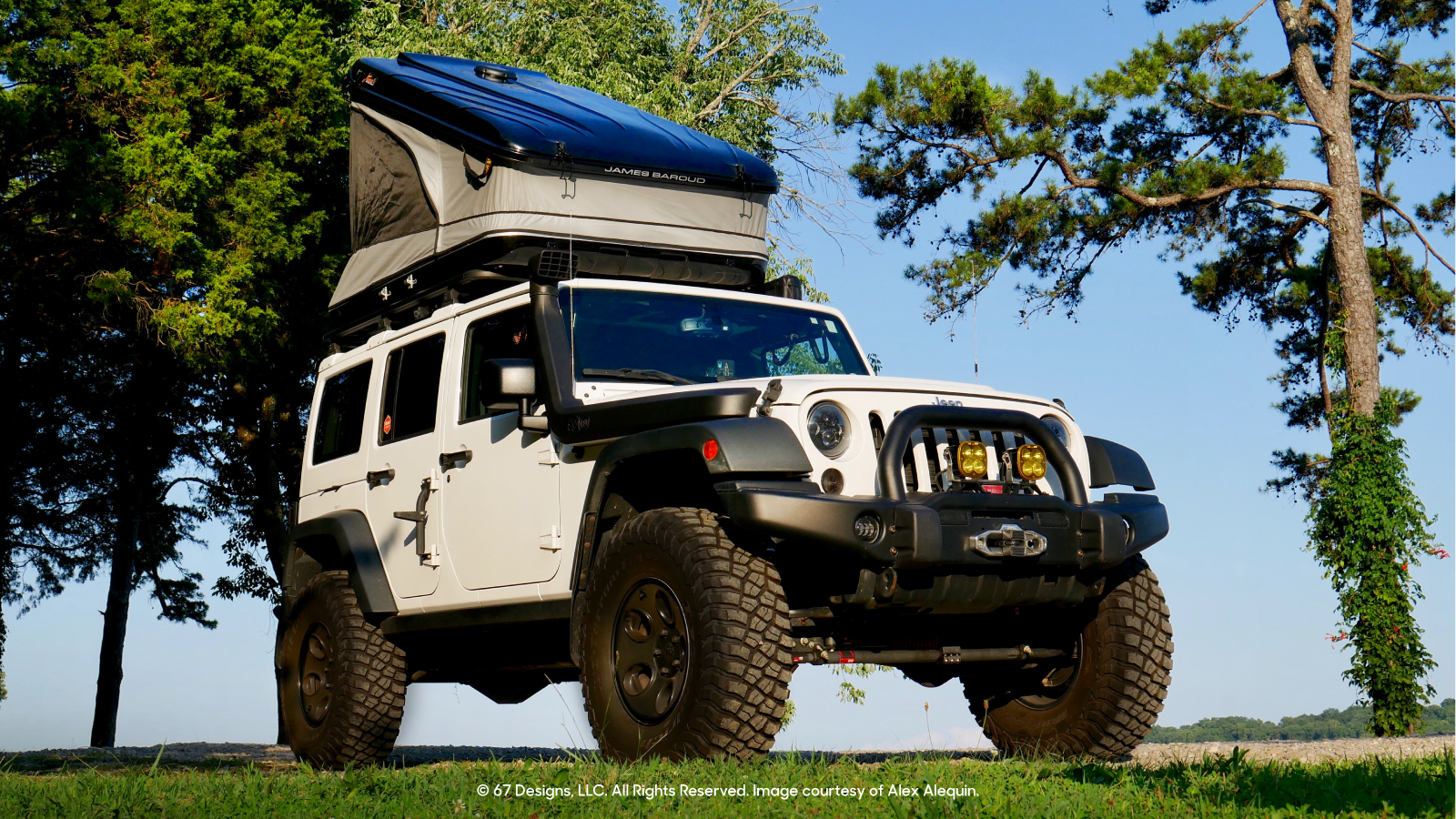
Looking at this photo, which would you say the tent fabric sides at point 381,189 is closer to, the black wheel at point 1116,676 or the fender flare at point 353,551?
the fender flare at point 353,551

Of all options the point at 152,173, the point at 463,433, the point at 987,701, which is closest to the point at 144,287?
the point at 152,173

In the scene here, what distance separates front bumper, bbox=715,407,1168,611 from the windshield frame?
1.26 m

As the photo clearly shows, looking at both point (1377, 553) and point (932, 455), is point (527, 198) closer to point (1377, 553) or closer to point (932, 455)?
point (932, 455)

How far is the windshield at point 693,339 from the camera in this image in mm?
7066

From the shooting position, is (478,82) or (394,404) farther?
(478,82)

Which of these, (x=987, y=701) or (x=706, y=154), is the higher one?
(x=706, y=154)

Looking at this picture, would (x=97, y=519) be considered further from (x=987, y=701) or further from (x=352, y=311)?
(x=987, y=701)

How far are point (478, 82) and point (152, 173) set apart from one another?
871 centimetres

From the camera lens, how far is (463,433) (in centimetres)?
765

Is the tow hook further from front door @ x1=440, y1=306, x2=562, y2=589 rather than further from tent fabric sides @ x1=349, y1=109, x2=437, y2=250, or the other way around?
tent fabric sides @ x1=349, y1=109, x2=437, y2=250

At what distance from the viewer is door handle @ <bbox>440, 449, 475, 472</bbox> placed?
7.59 meters

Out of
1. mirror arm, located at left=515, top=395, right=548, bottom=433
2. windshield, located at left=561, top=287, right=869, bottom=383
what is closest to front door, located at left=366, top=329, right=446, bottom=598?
mirror arm, located at left=515, top=395, right=548, bottom=433

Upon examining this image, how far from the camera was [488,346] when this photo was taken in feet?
25.0

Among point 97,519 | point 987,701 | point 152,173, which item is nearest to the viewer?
point 987,701
